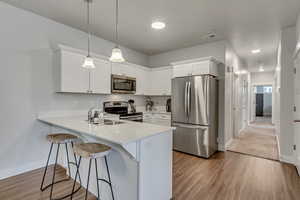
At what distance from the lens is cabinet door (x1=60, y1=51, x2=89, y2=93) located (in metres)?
2.84

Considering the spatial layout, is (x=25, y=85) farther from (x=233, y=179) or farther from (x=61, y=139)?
(x=233, y=179)

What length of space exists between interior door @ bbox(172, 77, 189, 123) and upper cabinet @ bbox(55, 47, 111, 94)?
Answer: 1.68 metres

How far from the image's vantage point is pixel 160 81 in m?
4.58

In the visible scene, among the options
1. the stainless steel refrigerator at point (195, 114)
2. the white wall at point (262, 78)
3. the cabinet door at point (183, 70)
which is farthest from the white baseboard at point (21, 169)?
the white wall at point (262, 78)

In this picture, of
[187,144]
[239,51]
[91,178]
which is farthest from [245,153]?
[91,178]

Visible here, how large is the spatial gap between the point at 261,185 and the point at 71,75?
12.2 feet

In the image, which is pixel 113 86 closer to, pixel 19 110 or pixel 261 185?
pixel 19 110

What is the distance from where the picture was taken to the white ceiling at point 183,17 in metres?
2.45

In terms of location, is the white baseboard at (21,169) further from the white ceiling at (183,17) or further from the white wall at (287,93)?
the white wall at (287,93)

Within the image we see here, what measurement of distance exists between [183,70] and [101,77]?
1957mm

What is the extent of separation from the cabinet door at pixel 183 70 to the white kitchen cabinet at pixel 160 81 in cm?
49

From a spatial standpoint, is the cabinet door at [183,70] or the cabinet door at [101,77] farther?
the cabinet door at [183,70]

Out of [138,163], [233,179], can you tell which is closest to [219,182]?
[233,179]

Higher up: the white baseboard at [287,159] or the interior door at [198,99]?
the interior door at [198,99]
